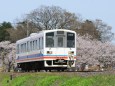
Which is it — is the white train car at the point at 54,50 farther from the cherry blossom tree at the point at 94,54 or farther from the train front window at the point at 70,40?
the cherry blossom tree at the point at 94,54

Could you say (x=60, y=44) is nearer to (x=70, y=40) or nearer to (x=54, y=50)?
(x=54, y=50)

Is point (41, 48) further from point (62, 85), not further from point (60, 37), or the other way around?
point (62, 85)

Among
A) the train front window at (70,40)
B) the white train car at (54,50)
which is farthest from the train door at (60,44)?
the train front window at (70,40)

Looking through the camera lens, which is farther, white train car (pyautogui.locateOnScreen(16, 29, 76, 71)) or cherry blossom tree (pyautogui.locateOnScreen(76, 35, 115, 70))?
cherry blossom tree (pyautogui.locateOnScreen(76, 35, 115, 70))

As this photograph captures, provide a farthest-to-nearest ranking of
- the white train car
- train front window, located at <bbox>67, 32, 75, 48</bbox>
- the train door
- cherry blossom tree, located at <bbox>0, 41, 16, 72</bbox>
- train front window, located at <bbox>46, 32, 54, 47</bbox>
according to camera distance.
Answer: cherry blossom tree, located at <bbox>0, 41, 16, 72</bbox> < train front window, located at <bbox>67, 32, 75, 48</bbox> < the train door < train front window, located at <bbox>46, 32, 54, 47</bbox> < the white train car

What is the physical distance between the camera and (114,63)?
52.3 meters

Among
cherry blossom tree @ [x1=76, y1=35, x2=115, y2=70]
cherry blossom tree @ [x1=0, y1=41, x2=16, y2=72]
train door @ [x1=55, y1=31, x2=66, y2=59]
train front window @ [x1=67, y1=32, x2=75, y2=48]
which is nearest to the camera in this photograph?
train door @ [x1=55, y1=31, x2=66, y2=59]

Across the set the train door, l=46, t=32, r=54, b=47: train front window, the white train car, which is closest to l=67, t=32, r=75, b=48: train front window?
the white train car

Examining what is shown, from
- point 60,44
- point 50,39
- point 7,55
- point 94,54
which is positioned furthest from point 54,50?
point 7,55

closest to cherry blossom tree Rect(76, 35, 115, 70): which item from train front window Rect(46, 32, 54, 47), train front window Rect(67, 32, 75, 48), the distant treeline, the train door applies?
the distant treeline

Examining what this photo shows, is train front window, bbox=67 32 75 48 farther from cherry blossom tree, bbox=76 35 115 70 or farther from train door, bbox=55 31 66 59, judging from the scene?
cherry blossom tree, bbox=76 35 115 70

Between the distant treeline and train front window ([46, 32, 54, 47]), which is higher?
the distant treeline

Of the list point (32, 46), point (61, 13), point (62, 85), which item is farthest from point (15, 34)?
point (62, 85)

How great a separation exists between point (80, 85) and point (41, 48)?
13.8 m
